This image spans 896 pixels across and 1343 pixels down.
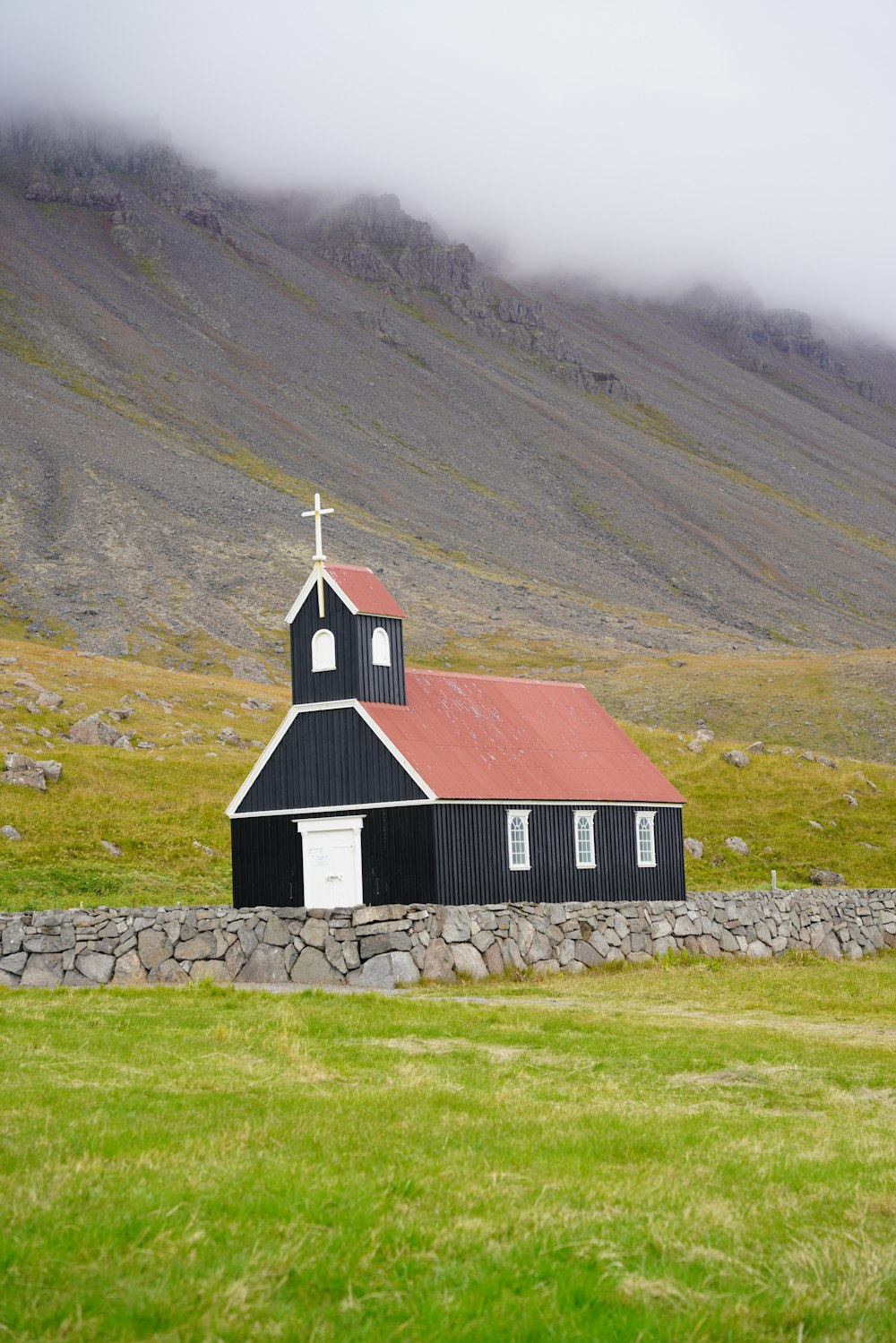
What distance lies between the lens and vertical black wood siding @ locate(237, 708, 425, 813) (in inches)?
1257

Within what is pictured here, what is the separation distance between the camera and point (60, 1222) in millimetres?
8086

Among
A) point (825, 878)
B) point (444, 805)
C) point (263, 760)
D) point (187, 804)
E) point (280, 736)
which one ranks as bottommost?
point (825, 878)

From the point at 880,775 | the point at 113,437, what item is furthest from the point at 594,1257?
the point at 113,437

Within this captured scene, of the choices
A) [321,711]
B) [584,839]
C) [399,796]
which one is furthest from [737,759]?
[399,796]

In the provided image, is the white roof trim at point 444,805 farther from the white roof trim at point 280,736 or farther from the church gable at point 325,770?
the white roof trim at point 280,736

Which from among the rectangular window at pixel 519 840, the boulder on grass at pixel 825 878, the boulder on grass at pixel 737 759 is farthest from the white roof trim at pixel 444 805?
the boulder on grass at pixel 737 759

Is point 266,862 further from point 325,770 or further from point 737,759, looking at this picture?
point 737,759

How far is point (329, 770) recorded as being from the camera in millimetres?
32875

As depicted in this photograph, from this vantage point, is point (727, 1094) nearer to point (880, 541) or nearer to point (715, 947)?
point (715, 947)

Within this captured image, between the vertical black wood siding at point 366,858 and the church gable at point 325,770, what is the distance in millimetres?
372

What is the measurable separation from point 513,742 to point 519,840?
11.2 feet

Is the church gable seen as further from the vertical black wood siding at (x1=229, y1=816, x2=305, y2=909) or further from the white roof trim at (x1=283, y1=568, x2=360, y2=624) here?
the white roof trim at (x1=283, y1=568, x2=360, y2=624)

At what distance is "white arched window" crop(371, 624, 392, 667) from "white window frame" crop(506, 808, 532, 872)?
15.3ft

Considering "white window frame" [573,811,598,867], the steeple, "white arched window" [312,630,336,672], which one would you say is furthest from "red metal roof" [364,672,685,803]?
"white arched window" [312,630,336,672]
